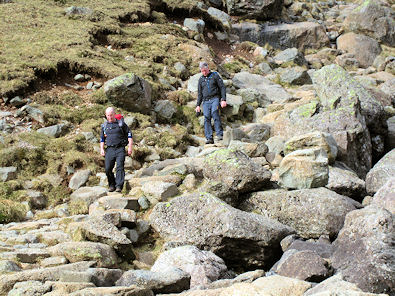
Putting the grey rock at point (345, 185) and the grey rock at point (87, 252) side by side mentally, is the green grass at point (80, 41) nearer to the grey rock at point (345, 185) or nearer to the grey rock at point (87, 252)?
the grey rock at point (345, 185)

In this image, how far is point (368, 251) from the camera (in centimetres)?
775

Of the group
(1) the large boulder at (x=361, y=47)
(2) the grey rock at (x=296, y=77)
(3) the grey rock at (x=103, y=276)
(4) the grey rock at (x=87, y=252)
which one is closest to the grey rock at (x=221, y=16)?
(2) the grey rock at (x=296, y=77)

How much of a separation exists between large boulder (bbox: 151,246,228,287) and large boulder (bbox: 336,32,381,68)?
36.9 m

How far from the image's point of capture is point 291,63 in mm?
34531

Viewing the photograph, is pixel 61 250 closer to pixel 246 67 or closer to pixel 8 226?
pixel 8 226

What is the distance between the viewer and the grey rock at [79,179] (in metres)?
14.8

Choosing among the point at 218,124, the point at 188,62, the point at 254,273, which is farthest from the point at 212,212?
the point at 188,62

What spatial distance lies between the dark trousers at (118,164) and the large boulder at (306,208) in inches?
174

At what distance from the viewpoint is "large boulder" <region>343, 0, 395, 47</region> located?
44.4 metres

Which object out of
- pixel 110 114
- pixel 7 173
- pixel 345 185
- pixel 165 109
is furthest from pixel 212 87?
pixel 7 173

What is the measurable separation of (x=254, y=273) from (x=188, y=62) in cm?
2296

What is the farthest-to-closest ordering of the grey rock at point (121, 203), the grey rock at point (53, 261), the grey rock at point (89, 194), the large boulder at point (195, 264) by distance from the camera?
1. the grey rock at point (89, 194)
2. the grey rock at point (121, 203)
3. the grey rock at point (53, 261)
4. the large boulder at point (195, 264)

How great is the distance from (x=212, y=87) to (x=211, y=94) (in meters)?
0.33

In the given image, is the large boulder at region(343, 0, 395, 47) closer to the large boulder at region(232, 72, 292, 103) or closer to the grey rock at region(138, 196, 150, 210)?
the large boulder at region(232, 72, 292, 103)
